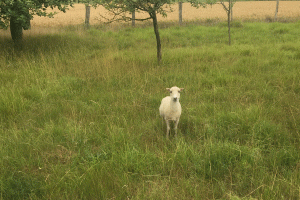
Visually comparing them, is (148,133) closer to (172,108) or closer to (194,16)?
(172,108)

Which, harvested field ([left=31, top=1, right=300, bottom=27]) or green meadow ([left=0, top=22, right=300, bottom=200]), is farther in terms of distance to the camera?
harvested field ([left=31, top=1, right=300, bottom=27])

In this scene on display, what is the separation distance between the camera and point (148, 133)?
437 centimetres

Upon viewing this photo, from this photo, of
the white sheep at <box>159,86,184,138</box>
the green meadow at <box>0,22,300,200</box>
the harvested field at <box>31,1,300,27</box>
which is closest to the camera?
the green meadow at <box>0,22,300,200</box>

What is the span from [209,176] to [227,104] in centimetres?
256

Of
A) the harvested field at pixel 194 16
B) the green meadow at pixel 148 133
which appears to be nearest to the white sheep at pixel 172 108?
the green meadow at pixel 148 133

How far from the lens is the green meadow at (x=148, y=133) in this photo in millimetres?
3037

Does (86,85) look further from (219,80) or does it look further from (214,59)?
(214,59)

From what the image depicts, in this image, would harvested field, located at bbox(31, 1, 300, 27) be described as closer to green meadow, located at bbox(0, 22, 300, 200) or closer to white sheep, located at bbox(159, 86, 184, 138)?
green meadow, located at bbox(0, 22, 300, 200)

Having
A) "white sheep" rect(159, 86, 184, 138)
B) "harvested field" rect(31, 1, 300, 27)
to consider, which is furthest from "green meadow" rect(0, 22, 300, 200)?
"harvested field" rect(31, 1, 300, 27)

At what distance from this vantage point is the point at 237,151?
138 inches

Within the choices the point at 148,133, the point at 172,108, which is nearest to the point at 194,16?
the point at 172,108

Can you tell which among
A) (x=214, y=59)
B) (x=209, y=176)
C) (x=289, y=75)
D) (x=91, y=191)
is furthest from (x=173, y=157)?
(x=214, y=59)

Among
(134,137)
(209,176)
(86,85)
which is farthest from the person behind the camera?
(86,85)

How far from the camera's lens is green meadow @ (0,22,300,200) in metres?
3.04
